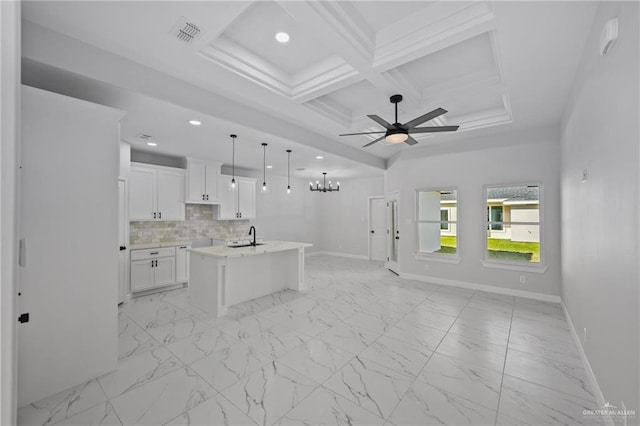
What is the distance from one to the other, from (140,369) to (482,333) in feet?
12.0

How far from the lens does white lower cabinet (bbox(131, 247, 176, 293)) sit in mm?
4637

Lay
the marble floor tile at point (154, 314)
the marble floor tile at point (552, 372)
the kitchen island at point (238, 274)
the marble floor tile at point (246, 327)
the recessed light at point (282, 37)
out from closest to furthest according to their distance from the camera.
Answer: the marble floor tile at point (552, 372)
the recessed light at point (282, 37)
the marble floor tile at point (246, 327)
the marble floor tile at point (154, 314)
the kitchen island at point (238, 274)

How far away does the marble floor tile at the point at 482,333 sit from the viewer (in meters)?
3.09

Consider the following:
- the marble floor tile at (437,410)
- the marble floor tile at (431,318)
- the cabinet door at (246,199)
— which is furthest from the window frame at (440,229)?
the cabinet door at (246,199)

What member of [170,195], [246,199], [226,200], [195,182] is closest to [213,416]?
[170,195]

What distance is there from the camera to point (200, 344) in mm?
2979

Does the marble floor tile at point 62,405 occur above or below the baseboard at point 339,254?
below

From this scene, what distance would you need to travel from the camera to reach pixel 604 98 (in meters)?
1.88

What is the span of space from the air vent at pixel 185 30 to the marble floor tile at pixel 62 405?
292 cm

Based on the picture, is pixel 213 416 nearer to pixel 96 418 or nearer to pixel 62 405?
pixel 96 418

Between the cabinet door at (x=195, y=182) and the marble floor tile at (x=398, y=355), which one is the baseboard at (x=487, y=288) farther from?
the cabinet door at (x=195, y=182)

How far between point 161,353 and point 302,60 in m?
3.32

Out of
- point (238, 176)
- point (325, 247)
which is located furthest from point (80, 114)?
point (325, 247)

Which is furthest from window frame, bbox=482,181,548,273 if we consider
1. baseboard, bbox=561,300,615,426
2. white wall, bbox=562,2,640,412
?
white wall, bbox=562,2,640,412
